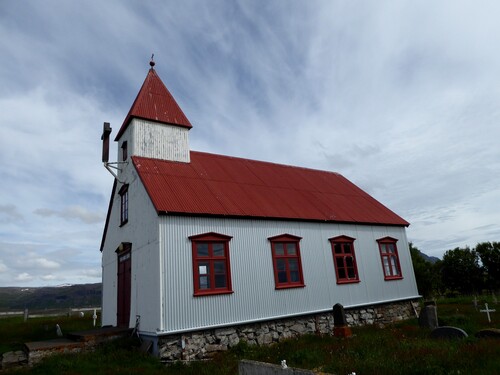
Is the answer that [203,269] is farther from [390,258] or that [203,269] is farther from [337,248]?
[390,258]

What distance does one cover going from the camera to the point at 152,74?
65.1 ft

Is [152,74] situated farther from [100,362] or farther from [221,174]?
[100,362]

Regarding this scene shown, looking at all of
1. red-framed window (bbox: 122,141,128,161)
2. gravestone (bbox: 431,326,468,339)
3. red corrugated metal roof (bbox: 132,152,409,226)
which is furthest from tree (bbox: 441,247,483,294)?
red-framed window (bbox: 122,141,128,161)

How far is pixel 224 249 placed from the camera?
14500 millimetres

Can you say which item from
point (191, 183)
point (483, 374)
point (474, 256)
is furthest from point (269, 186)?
point (474, 256)

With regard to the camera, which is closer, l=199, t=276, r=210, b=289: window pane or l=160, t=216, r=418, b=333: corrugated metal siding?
l=160, t=216, r=418, b=333: corrugated metal siding

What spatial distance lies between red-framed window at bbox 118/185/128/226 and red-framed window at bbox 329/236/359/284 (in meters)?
9.60

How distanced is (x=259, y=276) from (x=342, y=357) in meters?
5.36

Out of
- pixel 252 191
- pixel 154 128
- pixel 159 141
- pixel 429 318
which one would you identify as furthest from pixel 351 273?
pixel 154 128

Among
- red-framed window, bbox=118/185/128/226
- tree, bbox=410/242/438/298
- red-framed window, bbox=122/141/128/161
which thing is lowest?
tree, bbox=410/242/438/298

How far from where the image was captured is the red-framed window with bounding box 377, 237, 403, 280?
20.0 meters

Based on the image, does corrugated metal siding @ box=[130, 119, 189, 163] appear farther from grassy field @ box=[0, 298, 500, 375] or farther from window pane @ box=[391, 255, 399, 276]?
window pane @ box=[391, 255, 399, 276]

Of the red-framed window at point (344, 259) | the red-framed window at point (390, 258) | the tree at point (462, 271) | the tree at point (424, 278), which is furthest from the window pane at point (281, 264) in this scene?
the tree at point (462, 271)

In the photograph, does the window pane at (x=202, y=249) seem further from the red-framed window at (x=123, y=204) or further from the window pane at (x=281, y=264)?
the red-framed window at (x=123, y=204)
